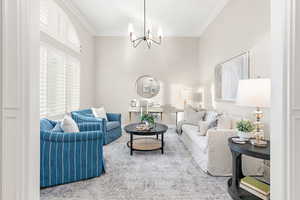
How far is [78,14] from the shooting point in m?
4.35

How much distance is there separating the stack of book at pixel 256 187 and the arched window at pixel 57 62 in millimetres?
3156

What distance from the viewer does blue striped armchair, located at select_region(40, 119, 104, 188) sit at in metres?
2.27

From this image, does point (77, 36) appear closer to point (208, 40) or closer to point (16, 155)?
point (208, 40)

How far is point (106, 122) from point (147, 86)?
2110 millimetres

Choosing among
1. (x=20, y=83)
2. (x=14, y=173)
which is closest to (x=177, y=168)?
(x=14, y=173)

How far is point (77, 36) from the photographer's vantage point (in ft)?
15.1

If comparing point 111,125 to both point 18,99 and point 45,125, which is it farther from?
point 18,99

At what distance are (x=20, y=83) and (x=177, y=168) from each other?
7.94 ft

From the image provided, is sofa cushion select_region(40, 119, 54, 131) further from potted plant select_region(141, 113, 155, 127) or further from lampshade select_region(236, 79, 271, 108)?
lampshade select_region(236, 79, 271, 108)

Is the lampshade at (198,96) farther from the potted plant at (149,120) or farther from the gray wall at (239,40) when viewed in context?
the potted plant at (149,120)

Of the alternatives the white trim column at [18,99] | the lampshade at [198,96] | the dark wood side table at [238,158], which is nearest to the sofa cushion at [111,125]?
the lampshade at [198,96]

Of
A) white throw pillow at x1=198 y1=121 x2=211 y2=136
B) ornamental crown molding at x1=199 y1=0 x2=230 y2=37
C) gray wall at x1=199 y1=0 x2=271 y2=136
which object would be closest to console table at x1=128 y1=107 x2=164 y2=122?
gray wall at x1=199 y1=0 x2=271 y2=136

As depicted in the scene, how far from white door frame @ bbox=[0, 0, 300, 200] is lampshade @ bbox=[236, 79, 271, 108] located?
704mm

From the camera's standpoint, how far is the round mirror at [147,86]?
19.5 ft
